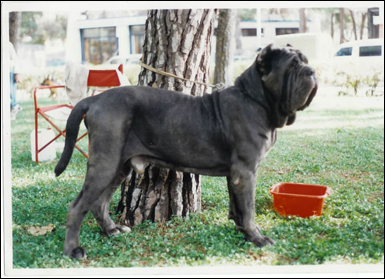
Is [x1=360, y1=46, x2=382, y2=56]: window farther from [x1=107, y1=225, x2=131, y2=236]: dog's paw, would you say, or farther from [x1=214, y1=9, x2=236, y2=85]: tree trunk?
[x1=107, y1=225, x2=131, y2=236]: dog's paw

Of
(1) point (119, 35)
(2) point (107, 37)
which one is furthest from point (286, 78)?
(2) point (107, 37)

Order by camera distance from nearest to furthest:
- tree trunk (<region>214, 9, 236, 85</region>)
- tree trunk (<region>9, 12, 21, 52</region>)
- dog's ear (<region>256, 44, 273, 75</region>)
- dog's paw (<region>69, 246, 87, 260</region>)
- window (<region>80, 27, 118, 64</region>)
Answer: dog's ear (<region>256, 44, 273, 75</region>) < dog's paw (<region>69, 246, 87, 260</region>) < tree trunk (<region>214, 9, 236, 85</region>) < tree trunk (<region>9, 12, 21, 52</region>) < window (<region>80, 27, 118, 64</region>)

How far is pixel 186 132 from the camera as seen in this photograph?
3.41 metres

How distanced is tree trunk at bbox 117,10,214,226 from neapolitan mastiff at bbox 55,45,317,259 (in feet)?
2.24

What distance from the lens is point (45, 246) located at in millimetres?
3631

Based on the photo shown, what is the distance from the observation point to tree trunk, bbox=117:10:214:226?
13.5 feet

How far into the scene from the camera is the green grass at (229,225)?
335 centimetres

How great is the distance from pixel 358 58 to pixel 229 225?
35.3 ft

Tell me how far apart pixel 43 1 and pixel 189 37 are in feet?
4.90

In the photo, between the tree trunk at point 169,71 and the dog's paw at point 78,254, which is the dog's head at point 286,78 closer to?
the tree trunk at point 169,71

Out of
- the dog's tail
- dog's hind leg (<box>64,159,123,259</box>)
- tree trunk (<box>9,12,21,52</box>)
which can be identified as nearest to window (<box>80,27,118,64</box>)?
tree trunk (<box>9,12,21,52</box>)

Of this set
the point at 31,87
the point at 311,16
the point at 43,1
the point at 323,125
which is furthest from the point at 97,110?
the point at 311,16

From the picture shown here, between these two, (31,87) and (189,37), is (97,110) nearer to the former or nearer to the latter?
(189,37)

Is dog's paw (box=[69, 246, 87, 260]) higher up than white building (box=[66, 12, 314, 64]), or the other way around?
white building (box=[66, 12, 314, 64])
